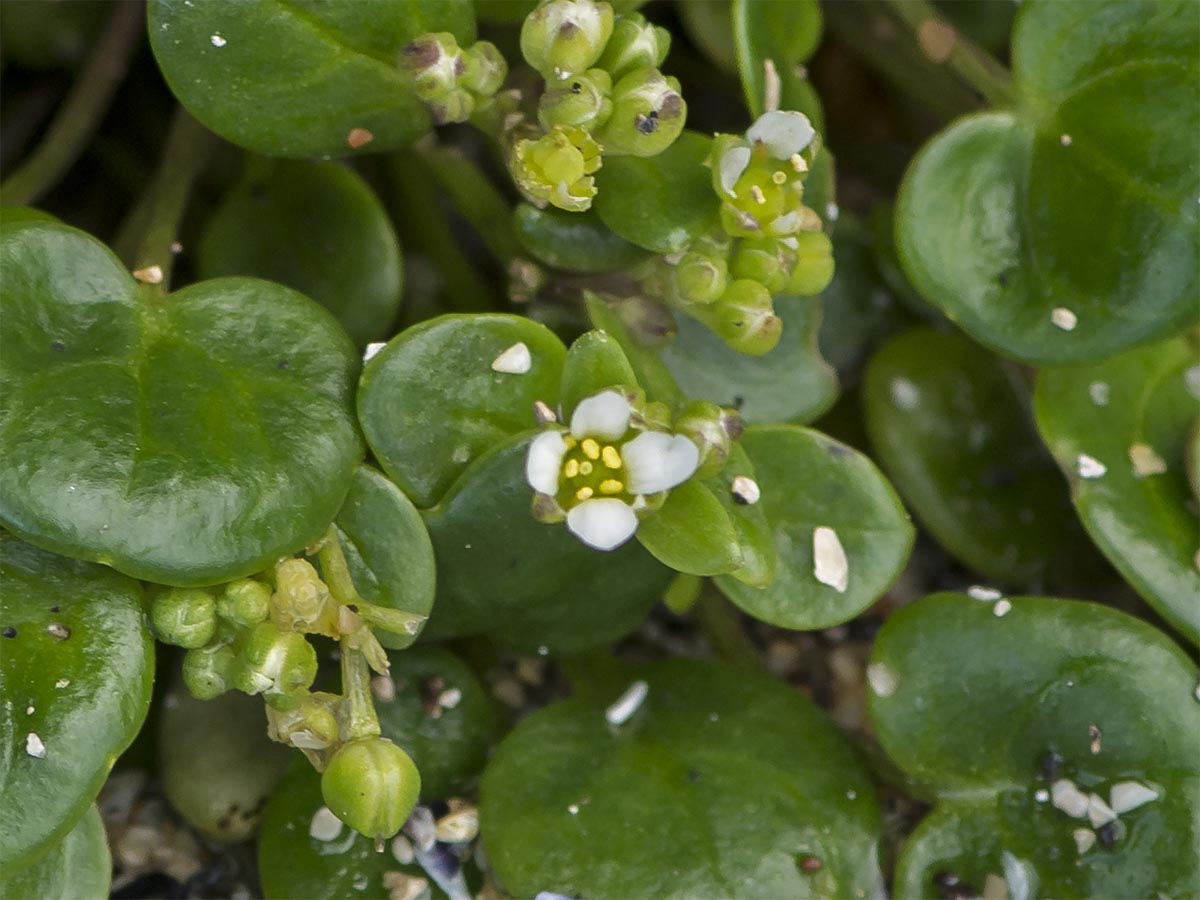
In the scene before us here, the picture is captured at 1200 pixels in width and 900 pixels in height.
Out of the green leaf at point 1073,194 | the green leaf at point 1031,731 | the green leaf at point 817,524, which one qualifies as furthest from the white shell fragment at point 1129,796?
the green leaf at point 1073,194

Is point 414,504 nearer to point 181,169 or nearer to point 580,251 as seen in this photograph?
point 580,251

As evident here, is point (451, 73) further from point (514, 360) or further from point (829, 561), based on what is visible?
point (829, 561)

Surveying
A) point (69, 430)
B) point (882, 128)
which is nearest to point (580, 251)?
point (69, 430)

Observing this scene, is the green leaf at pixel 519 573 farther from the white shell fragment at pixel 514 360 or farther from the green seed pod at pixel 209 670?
the green seed pod at pixel 209 670

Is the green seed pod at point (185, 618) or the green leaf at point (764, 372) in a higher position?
the green leaf at point (764, 372)

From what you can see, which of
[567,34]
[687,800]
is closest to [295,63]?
[567,34]

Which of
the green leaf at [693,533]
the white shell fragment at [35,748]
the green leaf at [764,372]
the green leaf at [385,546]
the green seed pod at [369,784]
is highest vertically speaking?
the green leaf at [693,533]

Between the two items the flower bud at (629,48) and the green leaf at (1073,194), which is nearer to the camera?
the flower bud at (629,48)

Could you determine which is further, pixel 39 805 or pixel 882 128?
pixel 882 128
